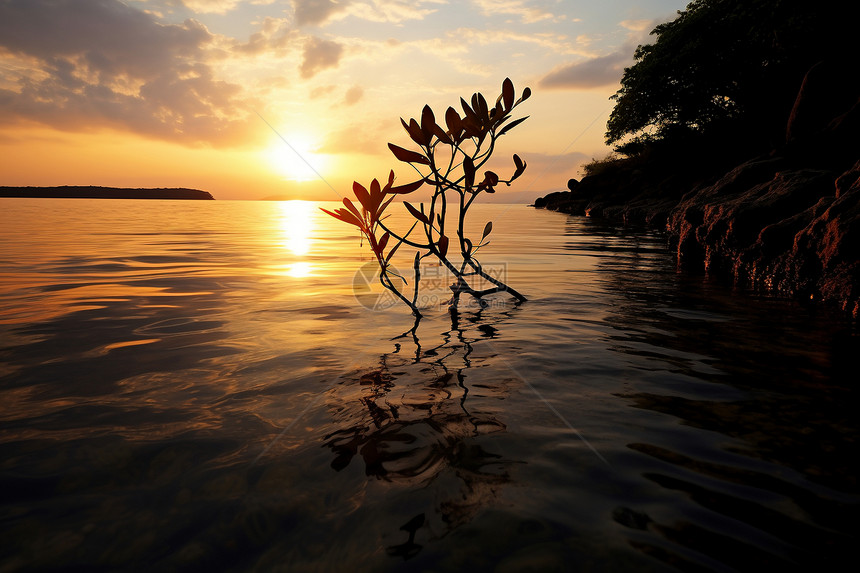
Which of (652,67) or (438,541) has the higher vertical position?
(652,67)

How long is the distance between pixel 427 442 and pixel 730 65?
1293 inches

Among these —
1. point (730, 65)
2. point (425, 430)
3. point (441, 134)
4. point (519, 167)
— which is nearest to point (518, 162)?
point (519, 167)

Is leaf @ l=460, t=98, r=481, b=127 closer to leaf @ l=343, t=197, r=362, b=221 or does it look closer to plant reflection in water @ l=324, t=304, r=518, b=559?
leaf @ l=343, t=197, r=362, b=221

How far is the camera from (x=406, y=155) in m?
4.19

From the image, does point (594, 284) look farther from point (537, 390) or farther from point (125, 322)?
point (125, 322)

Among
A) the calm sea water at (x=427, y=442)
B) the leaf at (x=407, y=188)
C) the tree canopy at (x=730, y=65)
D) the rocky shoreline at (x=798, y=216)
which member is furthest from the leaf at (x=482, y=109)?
the tree canopy at (x=730, y=65)

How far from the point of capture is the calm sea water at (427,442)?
157 centimetres

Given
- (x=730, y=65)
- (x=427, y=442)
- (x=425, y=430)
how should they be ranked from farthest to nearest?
1. (x=730, y=65)
2. (x=425, y=430)
3. (x=427, y=442)

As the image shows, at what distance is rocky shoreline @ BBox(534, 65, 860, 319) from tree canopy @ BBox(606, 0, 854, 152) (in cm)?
776

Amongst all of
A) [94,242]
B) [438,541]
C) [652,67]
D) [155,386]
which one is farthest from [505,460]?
[652,67]

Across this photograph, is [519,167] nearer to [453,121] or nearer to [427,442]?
[453,121]

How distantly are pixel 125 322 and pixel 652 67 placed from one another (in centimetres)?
3233

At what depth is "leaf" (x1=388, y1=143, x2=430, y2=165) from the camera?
4102 mm

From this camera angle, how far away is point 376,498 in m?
1.80
